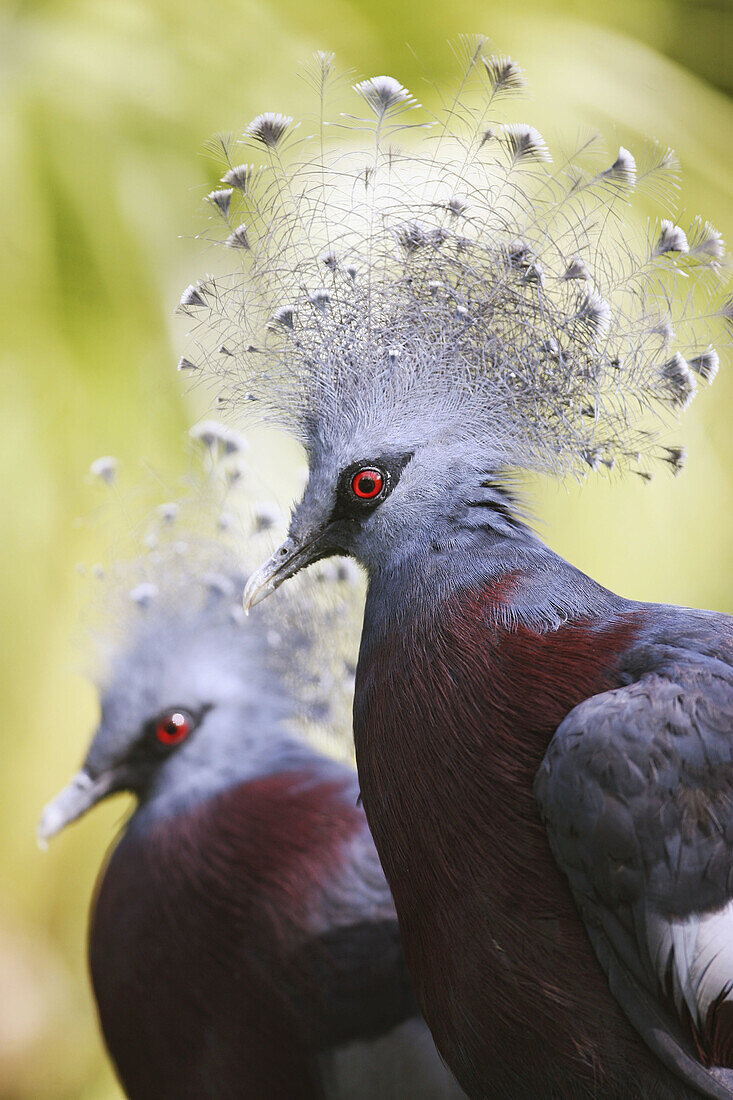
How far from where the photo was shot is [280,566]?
80cm

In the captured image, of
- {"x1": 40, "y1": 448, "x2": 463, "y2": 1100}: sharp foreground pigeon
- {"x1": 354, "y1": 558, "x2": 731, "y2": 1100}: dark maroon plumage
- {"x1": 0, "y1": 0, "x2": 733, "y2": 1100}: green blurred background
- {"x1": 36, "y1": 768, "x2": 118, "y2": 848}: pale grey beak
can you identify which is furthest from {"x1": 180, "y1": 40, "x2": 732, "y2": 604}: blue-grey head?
{"x1": 0, "y1": 0, "x2": 733, "y2": 1100}: green blurred background

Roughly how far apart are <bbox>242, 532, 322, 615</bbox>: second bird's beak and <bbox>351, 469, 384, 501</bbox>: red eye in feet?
0.18

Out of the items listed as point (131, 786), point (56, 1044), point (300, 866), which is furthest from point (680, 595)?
point (56, 1044)

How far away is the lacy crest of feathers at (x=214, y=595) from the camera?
121 cm

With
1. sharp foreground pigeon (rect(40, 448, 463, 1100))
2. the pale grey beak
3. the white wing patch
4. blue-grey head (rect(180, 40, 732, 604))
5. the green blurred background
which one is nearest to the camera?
the white wing patch

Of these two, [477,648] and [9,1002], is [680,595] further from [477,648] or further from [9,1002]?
[9,1002]

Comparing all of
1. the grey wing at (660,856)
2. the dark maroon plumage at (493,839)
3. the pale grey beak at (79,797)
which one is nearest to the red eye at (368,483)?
the dark maroon plumage at (493,839)

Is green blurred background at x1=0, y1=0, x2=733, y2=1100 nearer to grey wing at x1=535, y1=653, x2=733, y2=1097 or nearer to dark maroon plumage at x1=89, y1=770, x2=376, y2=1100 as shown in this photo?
dark maroon plumage at x1=89, y1=770, x2=376, y2=1100

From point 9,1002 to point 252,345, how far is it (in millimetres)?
1434

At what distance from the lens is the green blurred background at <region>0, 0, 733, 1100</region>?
1479 mm

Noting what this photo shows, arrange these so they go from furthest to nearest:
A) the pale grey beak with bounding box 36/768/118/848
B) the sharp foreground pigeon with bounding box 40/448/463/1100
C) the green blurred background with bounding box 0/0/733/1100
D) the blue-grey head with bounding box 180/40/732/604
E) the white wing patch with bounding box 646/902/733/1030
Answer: the green blurred background with bounding box 0/0/733/1100 < the pale grey beak with bounding box 36/768/118/848 < the sharp foreground pigeon with bounding box 40/448/463/1100 < the blue-grey head with bounding box 180/40/732/604 < the white wing patch with bounding box 646/902/733/1030

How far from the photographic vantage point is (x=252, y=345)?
818 millimetres

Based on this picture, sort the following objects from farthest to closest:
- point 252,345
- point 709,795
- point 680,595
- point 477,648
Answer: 1. point 680,595
2. point 252,345
3. point 477,648
4. point 709,795

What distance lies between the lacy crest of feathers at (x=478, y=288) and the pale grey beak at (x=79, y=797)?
0.64 m
